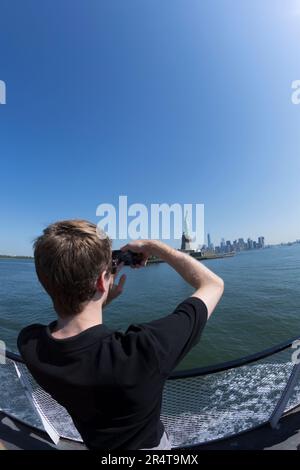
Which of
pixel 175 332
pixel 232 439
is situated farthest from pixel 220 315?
pixel 175 332

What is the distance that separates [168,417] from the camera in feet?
7.54

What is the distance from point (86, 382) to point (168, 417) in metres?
1.97

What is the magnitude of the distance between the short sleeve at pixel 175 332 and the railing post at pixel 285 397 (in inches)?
69.1

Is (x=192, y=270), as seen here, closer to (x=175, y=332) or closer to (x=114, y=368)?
(x=175, y=332)

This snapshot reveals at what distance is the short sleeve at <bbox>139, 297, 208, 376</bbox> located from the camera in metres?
0.81

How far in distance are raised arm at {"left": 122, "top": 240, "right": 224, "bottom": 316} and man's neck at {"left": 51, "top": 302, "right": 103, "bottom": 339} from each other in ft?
1.24

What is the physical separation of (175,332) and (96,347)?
0.26 meters

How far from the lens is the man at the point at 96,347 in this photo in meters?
0.80

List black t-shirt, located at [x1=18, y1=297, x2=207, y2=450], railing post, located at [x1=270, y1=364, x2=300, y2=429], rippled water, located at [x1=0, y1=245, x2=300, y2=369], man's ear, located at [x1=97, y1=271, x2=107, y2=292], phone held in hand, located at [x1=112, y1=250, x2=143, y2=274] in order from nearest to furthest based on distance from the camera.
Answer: black t-shirt, located at [x1=18, y1=297, x2=207, y2=450] → man's ear, located at [x1=97, y1=271, x2=107, y2=292] → phone held in hand, located at [x1=112, y1=250, x2=143, y2=274] → railing post, located at [x1=270, y1=364, x2=300, y2=429] → rippled water, located at [x1=0, y1=245, x2=300, y2=369]

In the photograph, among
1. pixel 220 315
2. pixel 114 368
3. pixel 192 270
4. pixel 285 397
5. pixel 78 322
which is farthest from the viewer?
pixel 220 315

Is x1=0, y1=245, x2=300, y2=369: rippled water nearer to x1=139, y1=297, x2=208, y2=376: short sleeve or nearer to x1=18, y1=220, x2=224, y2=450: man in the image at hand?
x1=18, y1=220, x2=224, y2=450: man

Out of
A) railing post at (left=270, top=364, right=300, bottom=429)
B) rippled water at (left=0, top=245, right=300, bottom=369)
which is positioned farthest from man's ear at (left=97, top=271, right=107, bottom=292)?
rippled water at (left=0, top=245, right=300, bottom=369)

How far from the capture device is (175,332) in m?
0.83

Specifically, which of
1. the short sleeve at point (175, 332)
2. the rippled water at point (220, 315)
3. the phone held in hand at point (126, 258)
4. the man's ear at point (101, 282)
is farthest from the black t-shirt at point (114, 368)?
the rippled water at point (220, 315)
